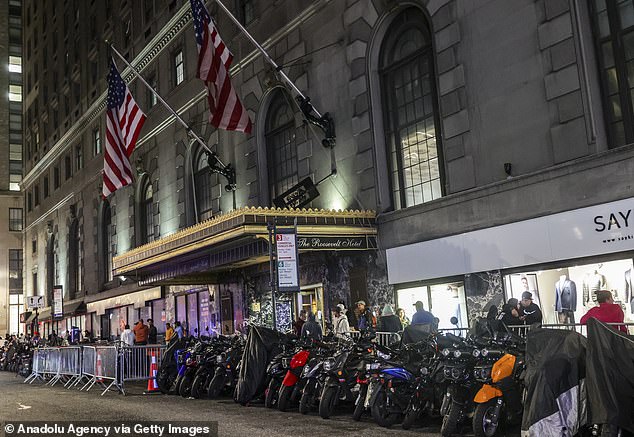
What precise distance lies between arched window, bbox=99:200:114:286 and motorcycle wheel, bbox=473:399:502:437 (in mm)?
34922

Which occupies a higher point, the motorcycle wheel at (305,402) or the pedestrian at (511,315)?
the pedestrian at (511,315)

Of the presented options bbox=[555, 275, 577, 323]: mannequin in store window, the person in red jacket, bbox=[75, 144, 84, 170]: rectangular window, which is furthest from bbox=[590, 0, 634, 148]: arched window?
bbox=[75, 144, 84, 170]: rectangular window

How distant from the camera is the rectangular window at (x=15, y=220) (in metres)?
74.4

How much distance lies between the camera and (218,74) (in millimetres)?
20047

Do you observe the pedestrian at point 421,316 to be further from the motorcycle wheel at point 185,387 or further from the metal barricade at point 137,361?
the metal barricade at point 137,361

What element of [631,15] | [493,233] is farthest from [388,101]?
[631,15]

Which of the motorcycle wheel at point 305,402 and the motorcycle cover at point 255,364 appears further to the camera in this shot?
the motorcycle cover at point 255,364

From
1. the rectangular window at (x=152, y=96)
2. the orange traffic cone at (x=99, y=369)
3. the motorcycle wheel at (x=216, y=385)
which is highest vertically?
the rectangular window at (x=152, y=96)

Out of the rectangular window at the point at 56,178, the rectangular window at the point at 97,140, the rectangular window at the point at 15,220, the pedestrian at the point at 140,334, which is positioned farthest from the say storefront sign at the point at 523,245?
the rectangular window at the point at 15,220

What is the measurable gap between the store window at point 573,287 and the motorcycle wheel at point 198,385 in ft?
24.1

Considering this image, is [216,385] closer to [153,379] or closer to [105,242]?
[153,379]

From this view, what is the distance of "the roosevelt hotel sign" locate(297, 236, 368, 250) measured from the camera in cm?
1872

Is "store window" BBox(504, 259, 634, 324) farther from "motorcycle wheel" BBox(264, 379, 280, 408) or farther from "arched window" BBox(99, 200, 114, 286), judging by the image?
"arched window" BBox(99, 200, 114, 286)

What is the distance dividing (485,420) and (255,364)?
245 inches
